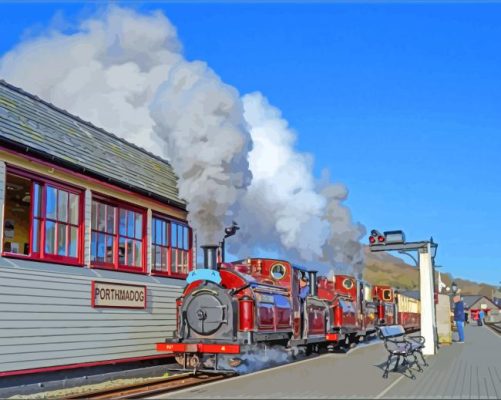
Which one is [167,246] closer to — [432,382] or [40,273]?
[40,273]

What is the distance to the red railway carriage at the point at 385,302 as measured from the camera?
28336 millimetres

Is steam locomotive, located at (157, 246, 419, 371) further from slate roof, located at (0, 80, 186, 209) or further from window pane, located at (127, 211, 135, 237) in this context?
slate roof, located at (0, 80, 186, 209)

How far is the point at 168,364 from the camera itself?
49.9 ft

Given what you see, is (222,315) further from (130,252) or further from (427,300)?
(427,300)

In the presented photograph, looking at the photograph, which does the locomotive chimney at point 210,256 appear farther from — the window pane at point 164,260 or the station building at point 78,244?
the window pane at point 164,260

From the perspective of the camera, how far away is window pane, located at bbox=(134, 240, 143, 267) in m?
14.3

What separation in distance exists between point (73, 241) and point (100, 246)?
0.91 metres

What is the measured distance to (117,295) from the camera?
13180mm

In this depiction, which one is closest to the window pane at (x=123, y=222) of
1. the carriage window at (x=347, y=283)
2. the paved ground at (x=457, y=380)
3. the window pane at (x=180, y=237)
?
the window pane at (x=180, y=237)

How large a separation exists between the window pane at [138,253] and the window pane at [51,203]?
2.85 metres

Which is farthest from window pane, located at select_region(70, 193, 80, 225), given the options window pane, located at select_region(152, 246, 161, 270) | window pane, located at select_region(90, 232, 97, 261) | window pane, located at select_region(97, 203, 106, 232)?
window pane, located at select_region(152, 246, 161, 270)

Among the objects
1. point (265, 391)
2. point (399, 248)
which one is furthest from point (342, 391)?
point (399, 248)

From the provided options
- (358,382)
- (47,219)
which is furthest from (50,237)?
(358,382)

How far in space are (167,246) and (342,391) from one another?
269 inches
